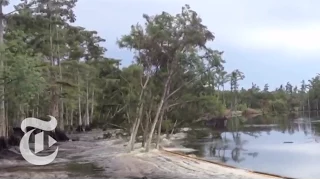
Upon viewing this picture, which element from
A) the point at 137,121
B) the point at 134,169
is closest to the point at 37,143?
the point at 137,121

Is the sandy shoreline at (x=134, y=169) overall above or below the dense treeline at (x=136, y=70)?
below

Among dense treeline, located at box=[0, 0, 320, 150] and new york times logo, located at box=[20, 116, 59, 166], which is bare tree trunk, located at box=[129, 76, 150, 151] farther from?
new york times logo, located at box=[20, 116, 59, 166]

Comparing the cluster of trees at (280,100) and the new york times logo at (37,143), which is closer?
the new york times logo at (37,143)

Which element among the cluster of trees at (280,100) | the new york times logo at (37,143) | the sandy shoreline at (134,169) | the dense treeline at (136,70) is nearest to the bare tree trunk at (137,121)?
the dense treeline at (136,70)

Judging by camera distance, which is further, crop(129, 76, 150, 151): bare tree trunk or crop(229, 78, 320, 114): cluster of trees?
crop(229, 78, 320, 114): cluster of trees

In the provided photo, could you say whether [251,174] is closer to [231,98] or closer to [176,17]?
[176,17]

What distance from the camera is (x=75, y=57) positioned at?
157 feet

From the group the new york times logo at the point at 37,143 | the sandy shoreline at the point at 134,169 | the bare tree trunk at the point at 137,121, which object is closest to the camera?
the sandy shoreline at the point at 134,169

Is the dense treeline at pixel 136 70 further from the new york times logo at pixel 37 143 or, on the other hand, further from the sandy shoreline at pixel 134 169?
the sandy shoreline at pixel 134 169

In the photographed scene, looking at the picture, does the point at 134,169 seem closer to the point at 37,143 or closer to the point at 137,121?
the point at 137,121

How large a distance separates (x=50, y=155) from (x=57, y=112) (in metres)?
14.4

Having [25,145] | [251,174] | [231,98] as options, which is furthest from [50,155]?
[231,98]

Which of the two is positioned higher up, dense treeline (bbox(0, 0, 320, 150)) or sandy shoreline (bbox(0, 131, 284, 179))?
dense treeline (bbox(0, 0, 320, 150))

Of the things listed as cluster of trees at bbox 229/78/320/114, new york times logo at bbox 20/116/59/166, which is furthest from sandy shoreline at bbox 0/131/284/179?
cluster of trees at bbox 229/78/320/114
